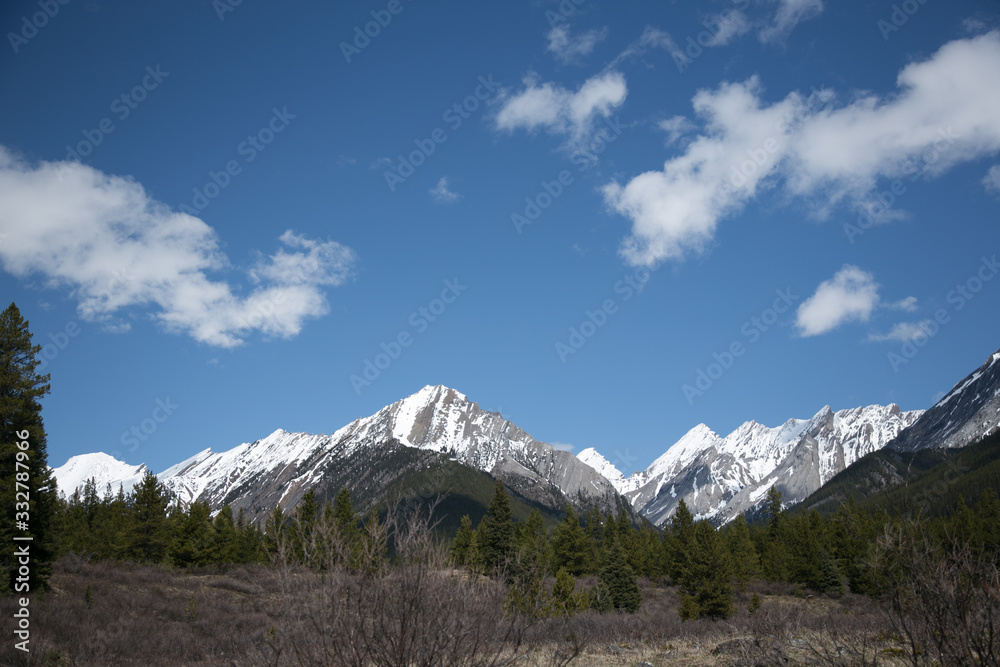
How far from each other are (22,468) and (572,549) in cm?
4356

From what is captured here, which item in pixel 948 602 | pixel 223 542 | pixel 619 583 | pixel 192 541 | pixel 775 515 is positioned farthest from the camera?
pixel 775 515

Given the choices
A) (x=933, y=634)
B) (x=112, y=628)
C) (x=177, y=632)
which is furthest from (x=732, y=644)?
(x=112, y=628)

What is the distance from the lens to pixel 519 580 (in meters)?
7.07

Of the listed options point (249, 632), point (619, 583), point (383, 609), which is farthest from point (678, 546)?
point (383, 609)

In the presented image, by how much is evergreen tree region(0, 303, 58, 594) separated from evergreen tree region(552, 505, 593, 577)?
38.9 m

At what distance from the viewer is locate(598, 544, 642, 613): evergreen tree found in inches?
1320

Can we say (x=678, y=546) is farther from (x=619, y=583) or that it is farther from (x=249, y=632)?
(x=249, y=632)

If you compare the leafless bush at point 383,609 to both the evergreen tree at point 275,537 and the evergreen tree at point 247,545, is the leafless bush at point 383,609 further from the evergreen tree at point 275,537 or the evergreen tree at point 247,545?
the evergreen tree at point 247,545

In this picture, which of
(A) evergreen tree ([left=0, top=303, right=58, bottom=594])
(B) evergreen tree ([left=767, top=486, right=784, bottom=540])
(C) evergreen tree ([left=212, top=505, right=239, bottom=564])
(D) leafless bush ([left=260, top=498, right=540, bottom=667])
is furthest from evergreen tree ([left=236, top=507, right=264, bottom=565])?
(B) evergreen tree ([left=767, top=486, right=784, bottom=540])

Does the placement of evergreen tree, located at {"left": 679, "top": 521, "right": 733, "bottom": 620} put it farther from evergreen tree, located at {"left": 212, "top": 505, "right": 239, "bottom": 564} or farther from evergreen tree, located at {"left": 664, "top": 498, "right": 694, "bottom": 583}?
evergreen tree, located at {"left": 212, "top": 505, "right": 239, "bottom": 564}

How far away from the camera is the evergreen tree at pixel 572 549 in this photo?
2012 inches

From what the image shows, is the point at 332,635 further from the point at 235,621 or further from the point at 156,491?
the point at 156,491

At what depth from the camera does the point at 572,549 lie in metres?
52.3

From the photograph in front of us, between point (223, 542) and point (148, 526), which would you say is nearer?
point (223, 542)
